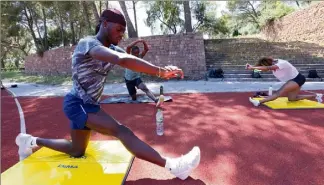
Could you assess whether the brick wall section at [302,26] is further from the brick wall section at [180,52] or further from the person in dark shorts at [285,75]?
the person in dark shorts at [285,75]

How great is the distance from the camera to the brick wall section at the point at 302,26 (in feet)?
56.2

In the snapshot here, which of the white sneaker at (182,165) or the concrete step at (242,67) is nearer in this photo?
the white sneaker at (182,165)

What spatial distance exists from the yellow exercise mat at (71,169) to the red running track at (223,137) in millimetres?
189

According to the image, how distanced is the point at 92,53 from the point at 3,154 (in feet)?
8.24

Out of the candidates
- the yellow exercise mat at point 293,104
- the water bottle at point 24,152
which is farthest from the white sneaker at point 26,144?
the yellow exercise mat at point 293,104

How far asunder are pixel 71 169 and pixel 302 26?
20.3m

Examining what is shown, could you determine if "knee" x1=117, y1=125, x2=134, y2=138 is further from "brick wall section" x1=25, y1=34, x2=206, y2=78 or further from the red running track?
"brick wall section" x1=25, y1=34, x2=206, y2=78

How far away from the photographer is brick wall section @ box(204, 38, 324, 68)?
13.8m

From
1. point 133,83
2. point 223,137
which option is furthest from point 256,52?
point 223,137

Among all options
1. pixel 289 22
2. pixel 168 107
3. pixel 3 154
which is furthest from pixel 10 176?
pixel 289 22

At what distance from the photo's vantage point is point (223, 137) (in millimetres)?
4070

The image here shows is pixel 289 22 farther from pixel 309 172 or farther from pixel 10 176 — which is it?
pixel 10 176

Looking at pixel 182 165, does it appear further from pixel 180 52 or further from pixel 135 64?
pixel 180 52

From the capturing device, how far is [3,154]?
12.0ft
